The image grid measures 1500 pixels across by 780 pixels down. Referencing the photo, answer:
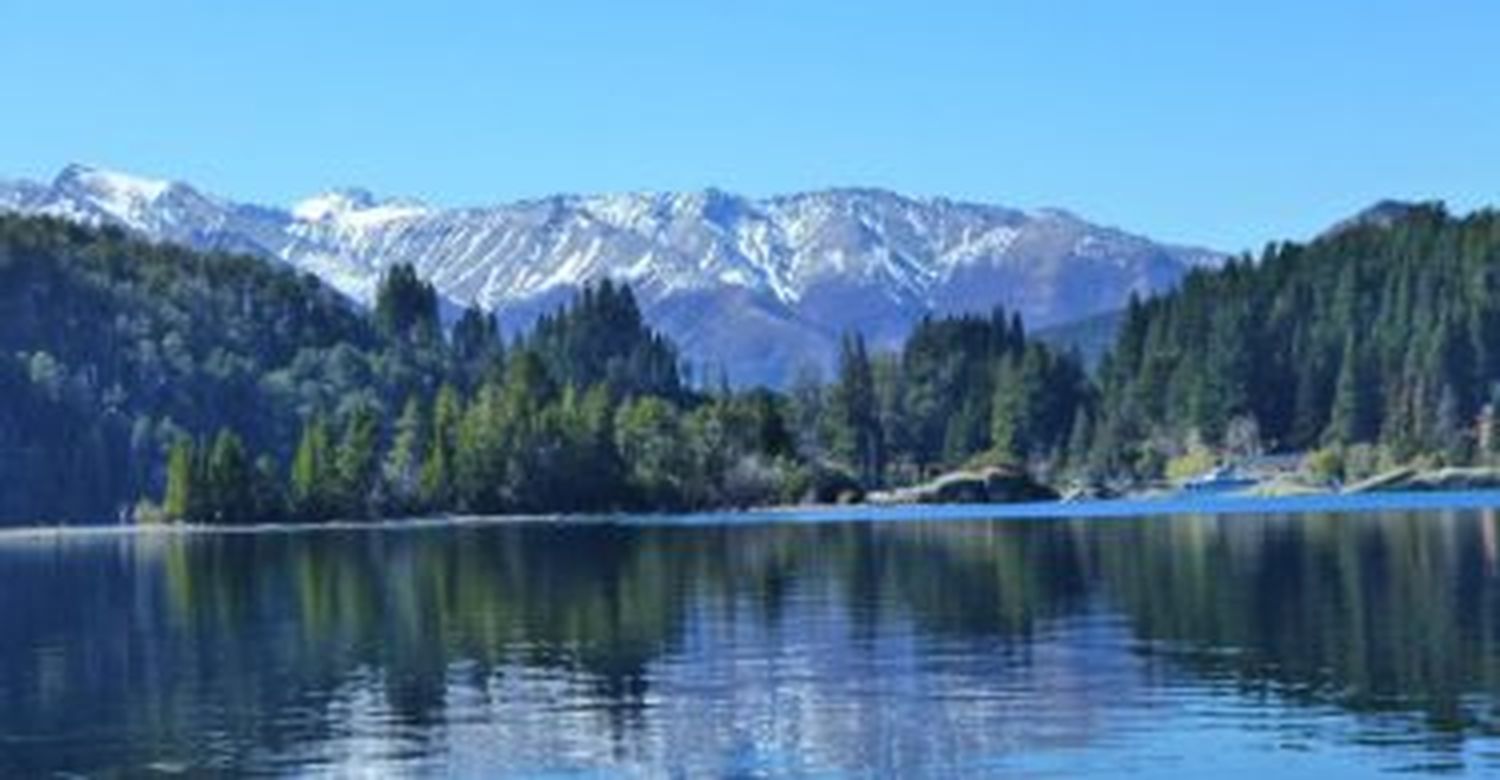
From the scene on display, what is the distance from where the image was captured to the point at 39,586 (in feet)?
516

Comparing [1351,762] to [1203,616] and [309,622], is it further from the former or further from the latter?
[309,622]

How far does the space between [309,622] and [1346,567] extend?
4692cm

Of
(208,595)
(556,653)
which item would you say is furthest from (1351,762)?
(208,595)

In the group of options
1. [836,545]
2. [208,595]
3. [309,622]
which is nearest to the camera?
[309,622]

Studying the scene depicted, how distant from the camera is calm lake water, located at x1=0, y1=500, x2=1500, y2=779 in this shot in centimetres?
6038

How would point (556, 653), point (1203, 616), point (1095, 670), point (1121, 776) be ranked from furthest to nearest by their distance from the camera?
point (1203, 616)
point (556, 653)
point (1095, 670)
point (1121, 776)

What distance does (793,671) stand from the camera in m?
80.2

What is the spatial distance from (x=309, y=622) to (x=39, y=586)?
173 ft

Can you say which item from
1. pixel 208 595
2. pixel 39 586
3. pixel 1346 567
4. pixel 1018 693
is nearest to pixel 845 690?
pixel 1018 693

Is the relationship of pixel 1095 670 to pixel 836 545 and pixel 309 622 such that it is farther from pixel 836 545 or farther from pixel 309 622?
pixel 836 545

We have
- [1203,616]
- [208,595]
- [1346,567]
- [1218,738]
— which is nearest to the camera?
[1218,738]

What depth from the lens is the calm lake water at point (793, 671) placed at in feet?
198

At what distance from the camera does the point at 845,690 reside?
7388cm

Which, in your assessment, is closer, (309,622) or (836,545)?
(309,622)
